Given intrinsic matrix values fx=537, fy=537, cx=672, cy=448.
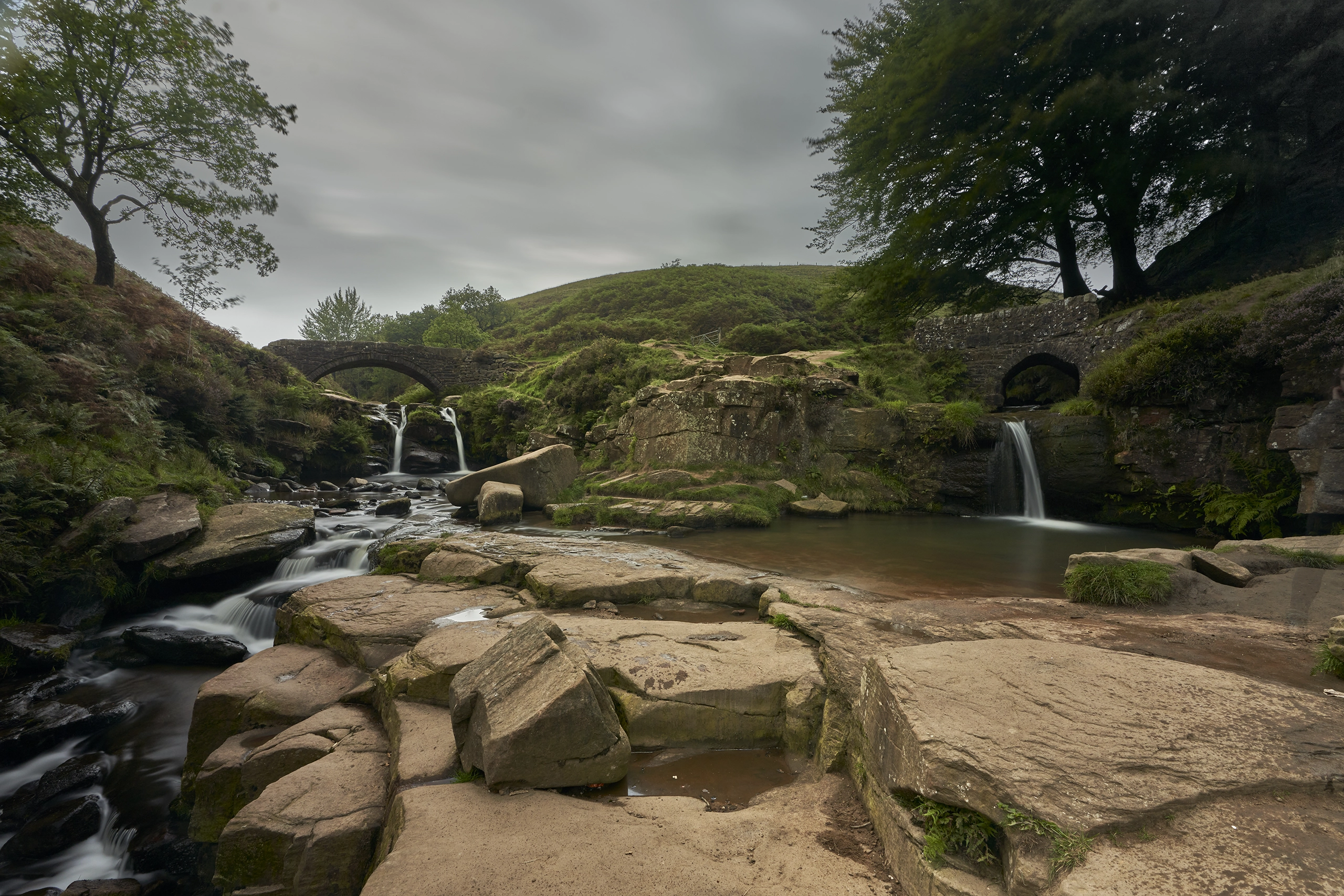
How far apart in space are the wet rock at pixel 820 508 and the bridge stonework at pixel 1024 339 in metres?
7.80

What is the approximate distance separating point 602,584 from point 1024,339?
1713 centimetres

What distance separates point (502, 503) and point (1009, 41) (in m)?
18.0

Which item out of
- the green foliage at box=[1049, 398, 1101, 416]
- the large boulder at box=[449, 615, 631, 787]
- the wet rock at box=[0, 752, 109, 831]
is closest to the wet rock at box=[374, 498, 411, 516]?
the wet rock at box=[0, 752, 109, 831]

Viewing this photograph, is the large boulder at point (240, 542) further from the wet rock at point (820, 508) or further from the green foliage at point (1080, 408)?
the green foliage at point (1080, 408)

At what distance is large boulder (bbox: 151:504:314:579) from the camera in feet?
25.8

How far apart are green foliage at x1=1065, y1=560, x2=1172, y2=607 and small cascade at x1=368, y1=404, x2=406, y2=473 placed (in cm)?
2217

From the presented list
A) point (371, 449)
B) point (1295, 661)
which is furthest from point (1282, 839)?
point (371, 449)

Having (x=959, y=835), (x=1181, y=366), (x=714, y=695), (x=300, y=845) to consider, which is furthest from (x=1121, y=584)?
(x=1181, y=366)

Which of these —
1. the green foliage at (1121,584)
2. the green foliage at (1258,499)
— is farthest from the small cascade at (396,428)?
the green foliage at (1258,499)

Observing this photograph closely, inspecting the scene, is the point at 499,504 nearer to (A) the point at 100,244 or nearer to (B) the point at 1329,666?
(B) the point at 1329,666

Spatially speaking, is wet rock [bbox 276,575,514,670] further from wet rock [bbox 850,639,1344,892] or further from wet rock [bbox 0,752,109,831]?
wet rock [bbox 850,639,1344,892]

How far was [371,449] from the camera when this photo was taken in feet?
71.6

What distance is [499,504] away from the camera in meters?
12.9

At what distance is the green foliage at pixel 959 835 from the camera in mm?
2012
